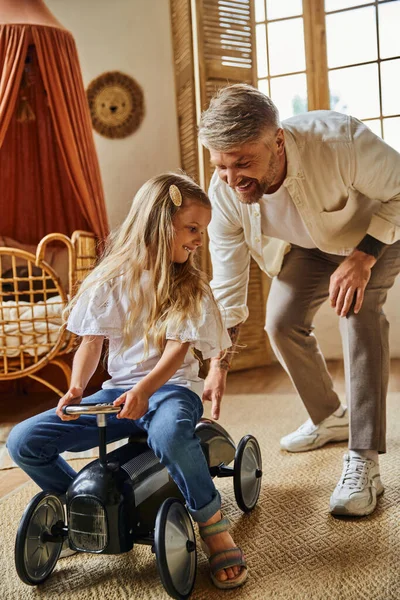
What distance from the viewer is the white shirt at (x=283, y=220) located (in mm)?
1696

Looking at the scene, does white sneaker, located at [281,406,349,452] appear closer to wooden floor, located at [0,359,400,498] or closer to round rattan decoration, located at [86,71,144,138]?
wooden floor, located at [0,359,400,498]

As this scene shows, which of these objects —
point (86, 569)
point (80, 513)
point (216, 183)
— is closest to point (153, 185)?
point (216, 183)

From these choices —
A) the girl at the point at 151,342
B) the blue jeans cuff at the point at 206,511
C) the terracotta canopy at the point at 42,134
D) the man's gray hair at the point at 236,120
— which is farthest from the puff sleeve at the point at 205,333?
the terracotta canopy at the point at 42,134

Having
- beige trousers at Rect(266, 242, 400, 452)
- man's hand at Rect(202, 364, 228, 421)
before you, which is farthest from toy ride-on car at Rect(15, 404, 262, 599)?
beige trousers at Rect(266, 242, 400, 452)

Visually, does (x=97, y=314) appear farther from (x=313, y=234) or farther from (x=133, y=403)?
(x=313, y=234)

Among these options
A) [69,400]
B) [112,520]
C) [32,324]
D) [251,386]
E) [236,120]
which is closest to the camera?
[112,520]

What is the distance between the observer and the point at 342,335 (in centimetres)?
171

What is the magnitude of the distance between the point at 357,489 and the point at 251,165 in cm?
79

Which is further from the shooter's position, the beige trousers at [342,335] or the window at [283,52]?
the window at [283,52]

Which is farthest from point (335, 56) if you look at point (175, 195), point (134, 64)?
point (175, 195)

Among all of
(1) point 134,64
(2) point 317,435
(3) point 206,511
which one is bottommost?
(2) point 317,435

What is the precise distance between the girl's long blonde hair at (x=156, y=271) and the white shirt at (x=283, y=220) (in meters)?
0.36

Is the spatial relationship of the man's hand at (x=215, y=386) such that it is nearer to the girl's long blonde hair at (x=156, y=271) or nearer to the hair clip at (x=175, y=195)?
the girl's long blonde hair at (x=156, y=271)

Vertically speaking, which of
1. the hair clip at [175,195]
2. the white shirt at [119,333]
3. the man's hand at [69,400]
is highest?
the hair clip at [175,195]
